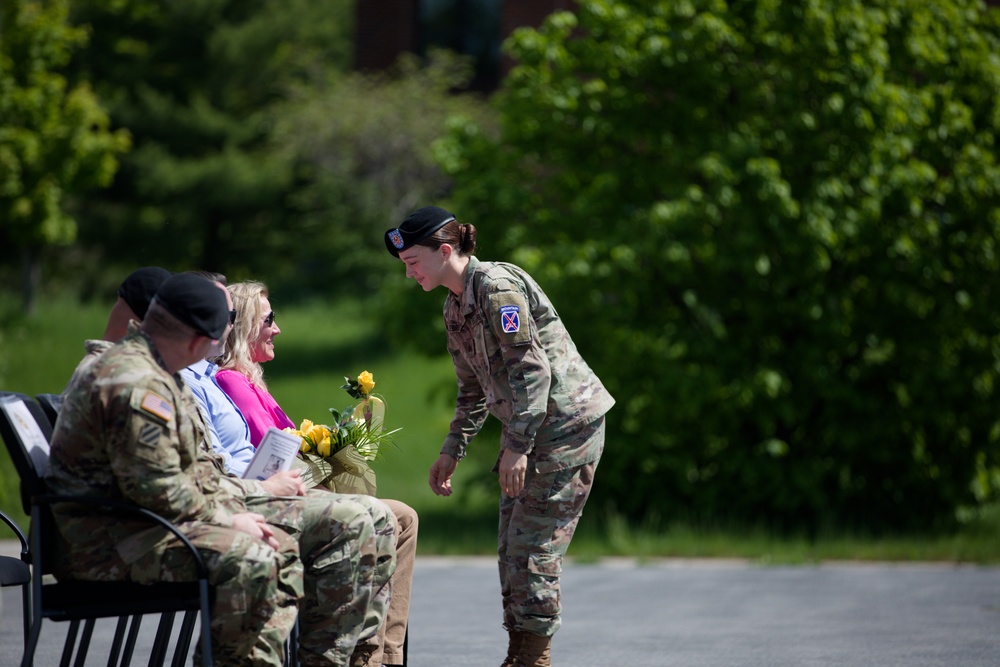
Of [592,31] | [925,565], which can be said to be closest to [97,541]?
[925,565]

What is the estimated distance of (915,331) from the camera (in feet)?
33.6

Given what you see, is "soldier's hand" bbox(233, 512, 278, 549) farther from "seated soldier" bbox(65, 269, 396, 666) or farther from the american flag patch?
the american flag patch

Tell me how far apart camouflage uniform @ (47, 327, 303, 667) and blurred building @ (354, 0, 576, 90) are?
77.3ft

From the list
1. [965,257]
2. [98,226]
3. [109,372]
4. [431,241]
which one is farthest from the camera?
[98,226]

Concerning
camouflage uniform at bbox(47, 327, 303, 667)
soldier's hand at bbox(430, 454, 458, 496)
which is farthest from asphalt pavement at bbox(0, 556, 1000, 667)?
camouflage uniform at bbox(47, 327, 303, 667)

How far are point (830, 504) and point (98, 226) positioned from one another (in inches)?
779

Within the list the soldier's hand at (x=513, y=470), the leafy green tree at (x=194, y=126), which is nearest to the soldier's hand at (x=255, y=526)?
the soldier's hand at (x=513, y=470)

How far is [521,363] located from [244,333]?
123 centimetres

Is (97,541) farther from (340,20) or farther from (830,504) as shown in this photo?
(340,20)

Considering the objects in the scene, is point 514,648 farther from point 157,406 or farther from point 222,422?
point 157,406

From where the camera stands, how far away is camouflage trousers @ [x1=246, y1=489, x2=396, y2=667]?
4078 mm

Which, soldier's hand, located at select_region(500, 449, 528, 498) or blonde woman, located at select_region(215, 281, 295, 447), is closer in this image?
soldier's hand, located at select_region(500, 449, 528, 498)

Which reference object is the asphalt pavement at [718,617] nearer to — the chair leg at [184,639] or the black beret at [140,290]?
the chair leg at [184,639]

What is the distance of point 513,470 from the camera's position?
4.57 meters
